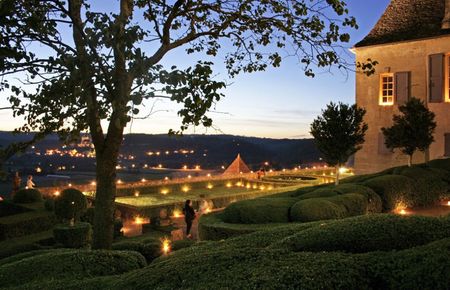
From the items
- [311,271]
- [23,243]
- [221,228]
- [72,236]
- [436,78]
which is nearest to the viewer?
[311,271]

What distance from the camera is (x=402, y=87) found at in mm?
25719

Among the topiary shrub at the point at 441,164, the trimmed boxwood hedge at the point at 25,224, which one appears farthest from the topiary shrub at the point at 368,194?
the trimmed boxwood hedge at the point at 25,224

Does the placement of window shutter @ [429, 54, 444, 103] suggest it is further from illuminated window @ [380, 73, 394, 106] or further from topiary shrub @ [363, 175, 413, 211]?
topiary shrub @ [363, 175, 413, 211]

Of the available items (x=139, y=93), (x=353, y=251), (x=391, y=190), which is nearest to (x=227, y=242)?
(x=353, y=251)

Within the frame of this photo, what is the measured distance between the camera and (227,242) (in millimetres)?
6145

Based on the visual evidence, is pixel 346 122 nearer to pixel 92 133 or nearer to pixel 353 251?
pixel 92 133

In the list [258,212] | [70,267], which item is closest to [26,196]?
[258,212]

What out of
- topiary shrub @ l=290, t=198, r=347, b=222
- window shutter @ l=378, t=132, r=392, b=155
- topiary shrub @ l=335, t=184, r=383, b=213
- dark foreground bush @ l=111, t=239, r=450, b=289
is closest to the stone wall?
window shutter @ l=378, t=132, r=392, b=155

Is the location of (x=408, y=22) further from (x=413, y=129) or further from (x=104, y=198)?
(x=104, y=198)

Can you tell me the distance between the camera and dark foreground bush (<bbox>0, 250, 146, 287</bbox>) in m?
5.86

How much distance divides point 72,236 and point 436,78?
2051 cm

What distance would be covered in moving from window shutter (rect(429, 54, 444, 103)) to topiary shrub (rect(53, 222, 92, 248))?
19.7 m

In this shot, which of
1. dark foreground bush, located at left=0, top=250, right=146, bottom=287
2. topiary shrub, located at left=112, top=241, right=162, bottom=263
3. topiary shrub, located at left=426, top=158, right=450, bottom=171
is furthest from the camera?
topiary shrub, located at left=426, top=158, right=450, bottom=171

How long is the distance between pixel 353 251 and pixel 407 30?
24546 millimetres
